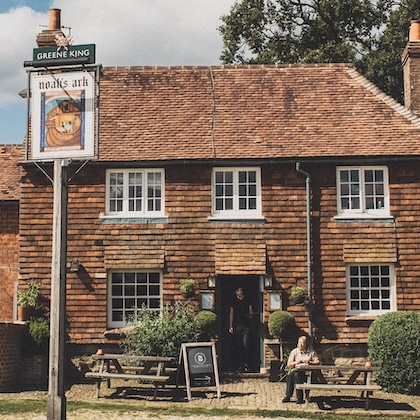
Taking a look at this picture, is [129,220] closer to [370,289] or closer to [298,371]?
[298,371]

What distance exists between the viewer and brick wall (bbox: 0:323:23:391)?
54.1 ft

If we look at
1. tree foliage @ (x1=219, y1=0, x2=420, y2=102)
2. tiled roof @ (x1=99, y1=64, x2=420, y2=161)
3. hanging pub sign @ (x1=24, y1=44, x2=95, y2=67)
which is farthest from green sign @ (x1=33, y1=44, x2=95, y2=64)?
tree foliage @ (x1=219, y1=0, x2=420, y2=102)

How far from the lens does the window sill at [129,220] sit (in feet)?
59.7

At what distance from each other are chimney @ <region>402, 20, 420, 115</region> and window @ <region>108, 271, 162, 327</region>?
8456mm

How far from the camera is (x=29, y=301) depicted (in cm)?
1770

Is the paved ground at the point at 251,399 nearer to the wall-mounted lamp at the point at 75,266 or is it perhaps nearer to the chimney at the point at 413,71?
the wall-mounted lamp at the point at 75,266

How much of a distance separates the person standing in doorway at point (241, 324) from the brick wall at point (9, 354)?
16.9ft

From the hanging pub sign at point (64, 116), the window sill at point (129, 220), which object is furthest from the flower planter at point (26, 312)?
the hanging pub sign at point (64, 116)

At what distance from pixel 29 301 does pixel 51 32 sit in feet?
27.1

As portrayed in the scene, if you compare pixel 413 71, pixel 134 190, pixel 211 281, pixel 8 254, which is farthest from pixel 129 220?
pixel 413 71

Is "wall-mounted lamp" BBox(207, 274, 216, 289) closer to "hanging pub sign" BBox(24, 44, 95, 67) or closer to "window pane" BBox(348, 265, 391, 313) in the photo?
"window pane" BBox(348, 265, 391, 313)

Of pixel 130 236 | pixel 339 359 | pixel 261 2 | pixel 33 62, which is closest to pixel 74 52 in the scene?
pixel 33 62

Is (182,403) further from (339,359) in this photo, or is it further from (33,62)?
(33,62)

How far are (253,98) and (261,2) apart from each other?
14.6m
